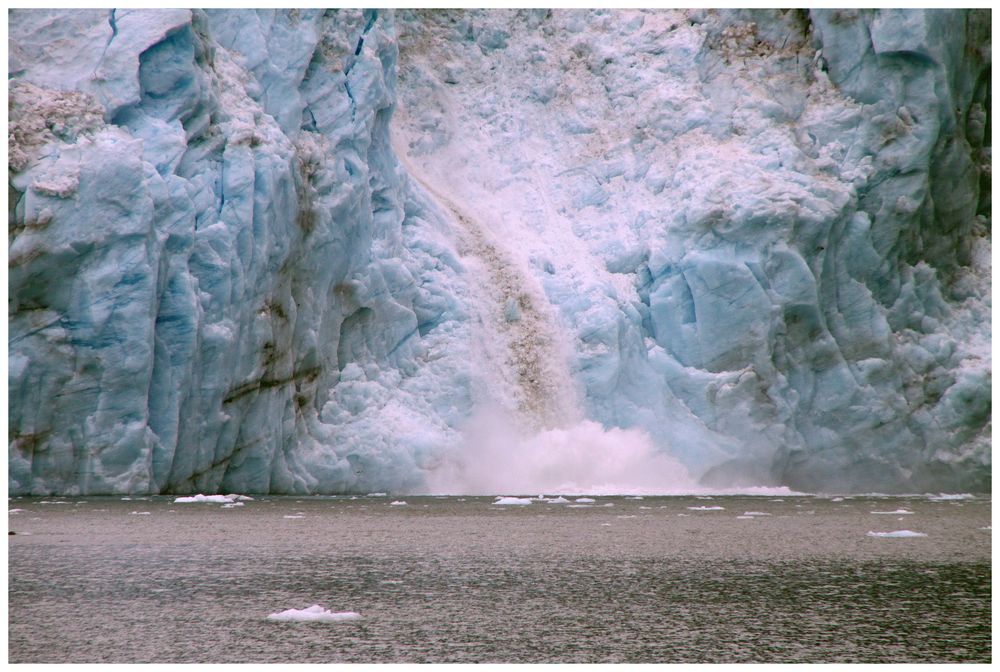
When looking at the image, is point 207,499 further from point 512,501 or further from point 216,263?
point 512,501

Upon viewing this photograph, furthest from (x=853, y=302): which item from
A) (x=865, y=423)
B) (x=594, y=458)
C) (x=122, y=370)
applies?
(x=122, y=370)

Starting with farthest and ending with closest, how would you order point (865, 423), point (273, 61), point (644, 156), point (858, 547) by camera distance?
1. point (644, 156)
2. point (865, 423)
3. point (273, 61)
4. point (858, 547)

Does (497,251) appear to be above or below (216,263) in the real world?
above

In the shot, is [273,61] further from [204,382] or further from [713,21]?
[713,21]

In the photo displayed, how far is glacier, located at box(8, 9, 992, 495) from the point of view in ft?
34.9

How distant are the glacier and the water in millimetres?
3946

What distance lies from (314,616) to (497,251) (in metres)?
12.6

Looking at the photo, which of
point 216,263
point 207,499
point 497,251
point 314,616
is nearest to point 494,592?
point 314,616

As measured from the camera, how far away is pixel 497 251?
15.6 m

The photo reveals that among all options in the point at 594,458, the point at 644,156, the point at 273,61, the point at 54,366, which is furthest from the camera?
the point at 644,156

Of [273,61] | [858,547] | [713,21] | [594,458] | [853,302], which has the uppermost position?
[713,21]

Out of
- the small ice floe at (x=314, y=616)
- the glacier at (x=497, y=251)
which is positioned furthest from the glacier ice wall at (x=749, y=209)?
the small ice floe at (x=314, y=616)

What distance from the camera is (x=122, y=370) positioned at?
34.6 ft

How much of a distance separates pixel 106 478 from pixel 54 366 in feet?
4.01
